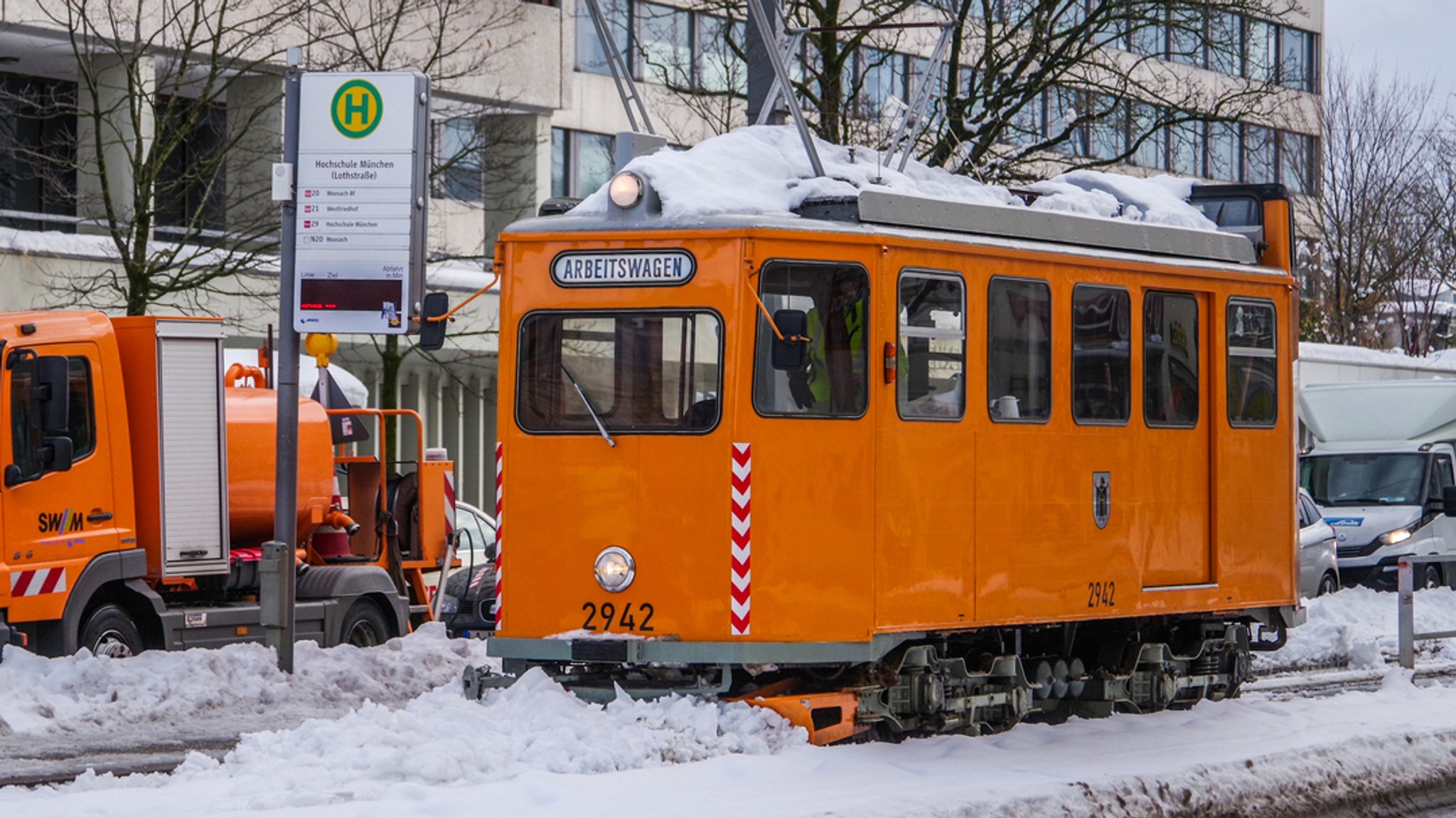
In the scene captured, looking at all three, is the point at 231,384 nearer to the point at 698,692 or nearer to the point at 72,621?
the point at 72,621

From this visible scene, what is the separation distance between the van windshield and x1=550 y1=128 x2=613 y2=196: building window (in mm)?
12839

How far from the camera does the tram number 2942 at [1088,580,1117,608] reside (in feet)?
42.6

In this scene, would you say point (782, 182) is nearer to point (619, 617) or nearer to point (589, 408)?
point (589, 408)

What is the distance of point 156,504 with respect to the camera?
1630 centimetres

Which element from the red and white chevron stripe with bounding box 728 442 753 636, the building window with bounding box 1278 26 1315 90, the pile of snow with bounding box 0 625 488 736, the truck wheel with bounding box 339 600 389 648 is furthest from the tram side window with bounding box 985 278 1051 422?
the building window with bounding box 1278 26 1315 90

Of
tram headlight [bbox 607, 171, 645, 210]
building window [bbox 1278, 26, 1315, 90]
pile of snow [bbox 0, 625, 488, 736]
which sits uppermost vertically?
building window [bbox 1278, 26, 1315, 90]

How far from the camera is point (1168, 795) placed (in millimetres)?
10797

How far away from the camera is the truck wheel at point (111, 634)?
15.8 m

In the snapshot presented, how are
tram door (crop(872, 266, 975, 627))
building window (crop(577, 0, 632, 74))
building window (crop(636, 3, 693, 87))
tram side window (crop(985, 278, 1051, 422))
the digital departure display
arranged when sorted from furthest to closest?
building window (crop(636, 3, 693, 87)) → building window (crop(577, 0, 632, 74)) → the digital departure display → tram side window (crop(985, 278, 1051, 422)) → tram door (crop(872, 266, 975, 627))

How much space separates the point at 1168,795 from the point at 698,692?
245 centimetres

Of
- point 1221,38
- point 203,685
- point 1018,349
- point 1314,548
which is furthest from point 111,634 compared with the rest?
Answer: point 1221,38

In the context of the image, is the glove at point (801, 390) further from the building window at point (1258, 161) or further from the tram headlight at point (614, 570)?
the building window at point (1258, 161)

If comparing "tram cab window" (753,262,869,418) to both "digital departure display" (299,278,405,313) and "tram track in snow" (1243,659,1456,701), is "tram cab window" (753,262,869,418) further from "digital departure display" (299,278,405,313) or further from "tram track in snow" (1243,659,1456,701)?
"tram track in snow" (1243,659,1456,701)

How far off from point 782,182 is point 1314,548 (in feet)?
50.0
